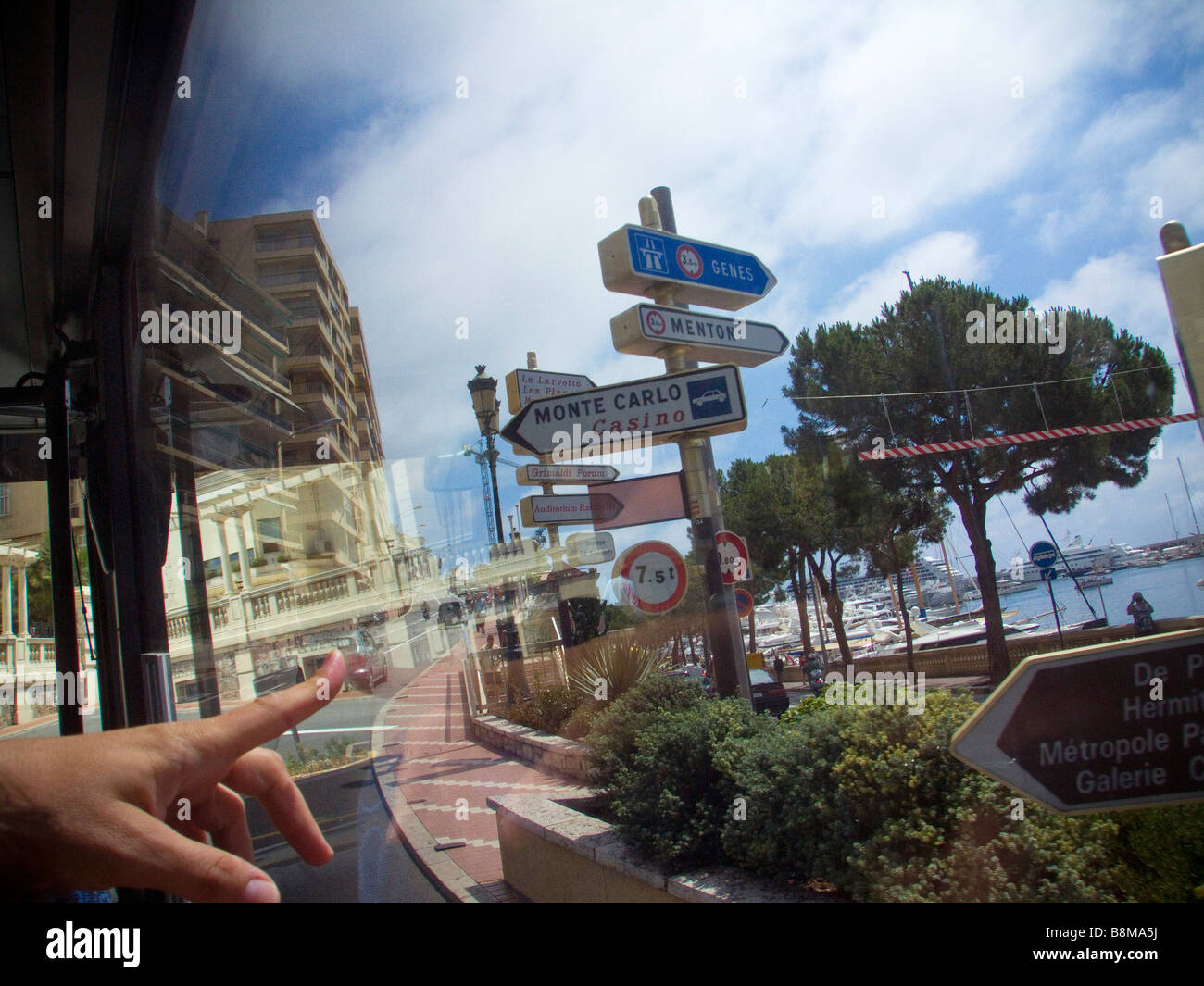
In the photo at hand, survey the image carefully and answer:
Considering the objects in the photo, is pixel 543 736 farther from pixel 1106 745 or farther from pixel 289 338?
pixel 1106 745

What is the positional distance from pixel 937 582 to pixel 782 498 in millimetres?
2377

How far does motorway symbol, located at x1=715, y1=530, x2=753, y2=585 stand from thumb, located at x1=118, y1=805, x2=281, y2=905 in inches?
139

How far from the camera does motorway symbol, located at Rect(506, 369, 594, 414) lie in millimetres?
4934

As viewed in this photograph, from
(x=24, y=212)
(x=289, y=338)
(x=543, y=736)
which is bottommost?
(x=543, y=736)

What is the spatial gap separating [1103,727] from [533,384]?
4.18 meters

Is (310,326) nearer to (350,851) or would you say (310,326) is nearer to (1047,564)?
(350,851)

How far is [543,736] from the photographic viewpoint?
5.35 m

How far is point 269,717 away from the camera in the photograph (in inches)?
36.7

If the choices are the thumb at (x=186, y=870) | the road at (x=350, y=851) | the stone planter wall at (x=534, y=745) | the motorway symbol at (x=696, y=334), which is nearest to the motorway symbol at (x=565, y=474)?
the motorway symbol at (x=696, y=334)

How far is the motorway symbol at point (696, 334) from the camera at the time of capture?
4027 mm

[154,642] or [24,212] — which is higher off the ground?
[24,212]

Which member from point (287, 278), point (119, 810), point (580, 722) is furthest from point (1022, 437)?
point (580, 722)

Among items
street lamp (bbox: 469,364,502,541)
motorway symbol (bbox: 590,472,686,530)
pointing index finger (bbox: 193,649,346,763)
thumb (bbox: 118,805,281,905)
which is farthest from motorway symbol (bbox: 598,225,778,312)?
thumb (bbox: 118,805,281,905)
